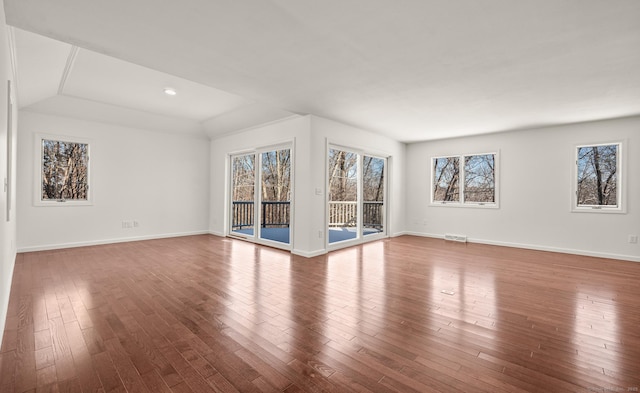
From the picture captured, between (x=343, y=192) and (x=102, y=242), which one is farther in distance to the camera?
(x=343, y=192)

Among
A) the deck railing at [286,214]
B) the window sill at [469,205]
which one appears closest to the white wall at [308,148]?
the deck railing at [286,214]

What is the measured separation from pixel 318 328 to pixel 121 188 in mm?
5554

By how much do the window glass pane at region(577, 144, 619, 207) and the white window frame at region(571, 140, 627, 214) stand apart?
0.04 meters

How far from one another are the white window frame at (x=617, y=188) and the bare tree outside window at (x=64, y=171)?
9200 mm

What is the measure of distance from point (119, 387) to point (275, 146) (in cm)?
460

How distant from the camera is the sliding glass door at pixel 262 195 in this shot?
232 inches

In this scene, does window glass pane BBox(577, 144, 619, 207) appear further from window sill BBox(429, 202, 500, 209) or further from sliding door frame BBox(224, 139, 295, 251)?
sliding door frame BBox(224, 139, 295, 251)

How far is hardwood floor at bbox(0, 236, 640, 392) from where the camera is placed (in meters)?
1.68

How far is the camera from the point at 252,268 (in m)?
4.07

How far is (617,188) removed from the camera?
495 centimetres

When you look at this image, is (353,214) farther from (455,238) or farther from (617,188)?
(617,188)

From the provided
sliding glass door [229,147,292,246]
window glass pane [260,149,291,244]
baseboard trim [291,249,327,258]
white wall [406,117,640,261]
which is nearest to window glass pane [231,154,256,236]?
sliding glass door [229,147,292,246]

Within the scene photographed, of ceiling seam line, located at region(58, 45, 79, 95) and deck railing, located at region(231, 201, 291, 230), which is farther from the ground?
ceiling seam line, located at region(58, 45, 79, 95)

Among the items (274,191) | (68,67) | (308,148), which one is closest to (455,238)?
(308,148)
